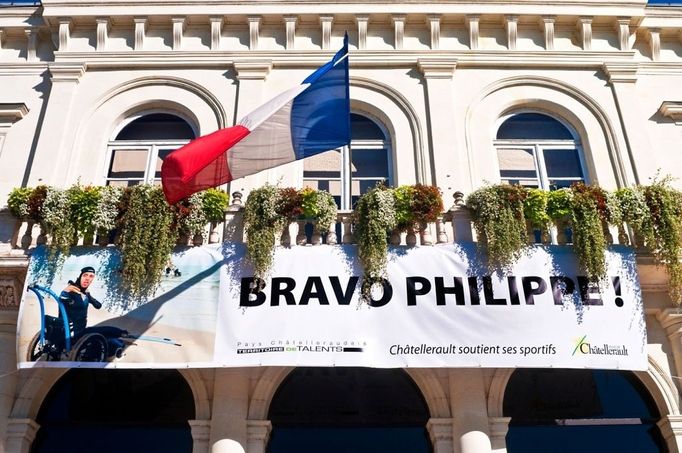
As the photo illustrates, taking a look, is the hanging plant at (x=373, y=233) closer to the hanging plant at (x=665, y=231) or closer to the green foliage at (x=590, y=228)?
the green foliage at (x=590, y=228)

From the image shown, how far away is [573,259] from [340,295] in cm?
352

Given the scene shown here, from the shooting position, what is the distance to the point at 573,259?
30.1 feet

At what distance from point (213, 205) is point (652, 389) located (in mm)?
7261

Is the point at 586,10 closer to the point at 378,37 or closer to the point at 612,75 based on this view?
the point at 612,75

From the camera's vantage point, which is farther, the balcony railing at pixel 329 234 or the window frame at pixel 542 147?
the window frame at pixel 542 147

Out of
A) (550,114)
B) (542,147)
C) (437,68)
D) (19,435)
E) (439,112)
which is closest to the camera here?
(19,435)

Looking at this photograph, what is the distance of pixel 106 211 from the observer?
30.4 ft

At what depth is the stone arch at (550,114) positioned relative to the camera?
37.3 ft

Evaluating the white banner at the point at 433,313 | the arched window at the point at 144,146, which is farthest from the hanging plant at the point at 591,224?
the arched window at the point at 144,146

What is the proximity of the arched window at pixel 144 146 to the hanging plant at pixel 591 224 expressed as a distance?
7.31 m

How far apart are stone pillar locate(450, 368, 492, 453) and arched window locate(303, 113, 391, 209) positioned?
379 centimetres

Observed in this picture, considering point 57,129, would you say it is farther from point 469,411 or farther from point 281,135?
point 469,411

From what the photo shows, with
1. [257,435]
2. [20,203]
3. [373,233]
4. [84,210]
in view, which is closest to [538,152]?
[373,233]

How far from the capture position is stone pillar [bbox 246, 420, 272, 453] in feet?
28.6
